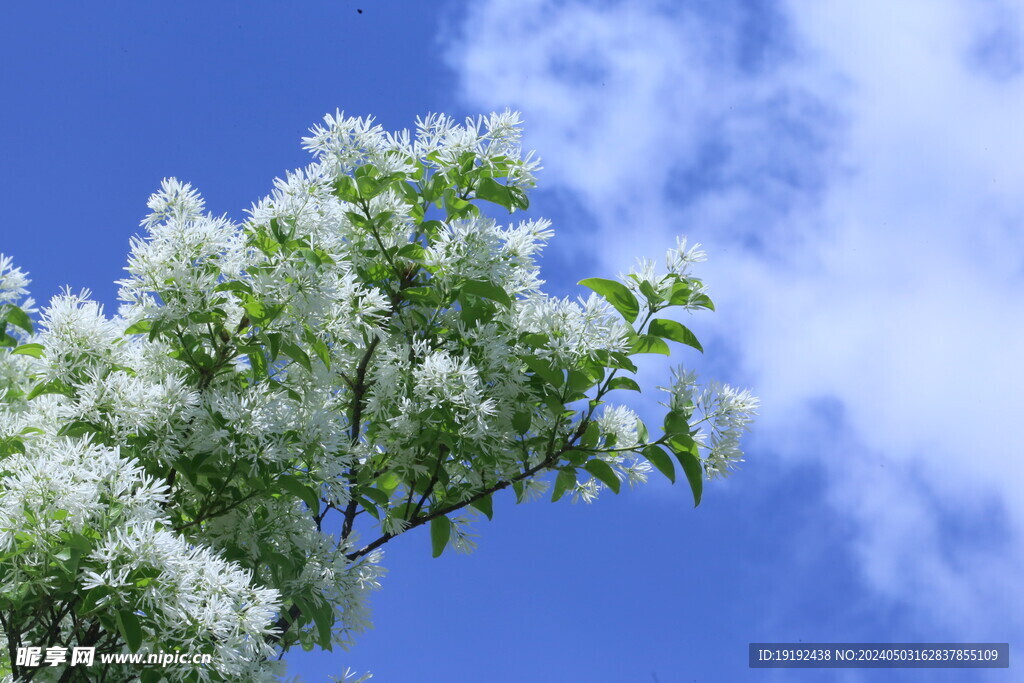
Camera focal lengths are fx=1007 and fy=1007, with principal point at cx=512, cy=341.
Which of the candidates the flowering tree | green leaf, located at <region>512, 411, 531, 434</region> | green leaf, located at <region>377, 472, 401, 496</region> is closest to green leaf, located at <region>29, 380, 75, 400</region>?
the flowering tree

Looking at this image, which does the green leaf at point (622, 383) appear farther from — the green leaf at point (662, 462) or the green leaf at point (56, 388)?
the green leaf at point (56, 388)

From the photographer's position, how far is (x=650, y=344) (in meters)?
2.69

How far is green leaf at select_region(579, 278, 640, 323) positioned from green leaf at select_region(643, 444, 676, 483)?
375mm

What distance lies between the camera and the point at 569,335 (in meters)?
2.71

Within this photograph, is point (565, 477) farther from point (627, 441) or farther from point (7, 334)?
point (7, 334)

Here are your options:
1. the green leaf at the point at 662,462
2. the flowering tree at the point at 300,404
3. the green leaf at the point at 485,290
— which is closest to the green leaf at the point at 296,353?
the flowering tree at the point at 300,404

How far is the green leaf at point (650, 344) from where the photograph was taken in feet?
8.83

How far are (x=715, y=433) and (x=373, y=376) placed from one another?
38.7 inches

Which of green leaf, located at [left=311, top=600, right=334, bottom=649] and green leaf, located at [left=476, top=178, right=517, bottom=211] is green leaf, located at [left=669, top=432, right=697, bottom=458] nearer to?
green leaf, located at [left=476, top=178, right=517, bottom=211]

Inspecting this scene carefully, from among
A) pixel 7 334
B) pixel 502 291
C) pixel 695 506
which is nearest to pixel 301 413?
pixel 502 291

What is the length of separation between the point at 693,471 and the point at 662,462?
9cm

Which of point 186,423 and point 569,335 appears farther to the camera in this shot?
point 569,335

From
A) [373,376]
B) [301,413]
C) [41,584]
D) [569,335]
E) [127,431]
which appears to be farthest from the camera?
[373,376]

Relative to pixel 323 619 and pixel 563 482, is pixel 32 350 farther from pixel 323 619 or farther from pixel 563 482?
pixel 563 482
